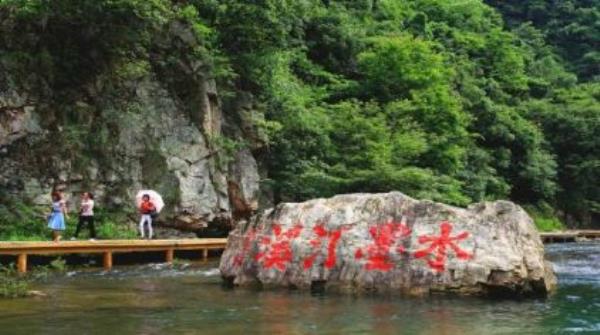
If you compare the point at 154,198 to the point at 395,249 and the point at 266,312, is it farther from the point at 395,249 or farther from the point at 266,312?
the point at 266,312

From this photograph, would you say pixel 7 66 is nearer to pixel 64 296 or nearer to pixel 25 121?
pixel 25 121

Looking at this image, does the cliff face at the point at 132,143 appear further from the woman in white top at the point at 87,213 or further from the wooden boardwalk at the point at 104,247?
the wooden boardwalk at the point at 104,247

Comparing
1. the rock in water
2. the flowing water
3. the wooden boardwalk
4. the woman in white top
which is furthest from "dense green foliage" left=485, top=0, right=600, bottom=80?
the rock in water

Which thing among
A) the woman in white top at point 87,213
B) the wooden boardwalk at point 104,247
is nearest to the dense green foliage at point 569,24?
the wooden boardwalk at point 104,247

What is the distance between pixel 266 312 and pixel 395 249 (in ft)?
10.7

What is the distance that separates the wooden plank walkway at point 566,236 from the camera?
36.9 metres

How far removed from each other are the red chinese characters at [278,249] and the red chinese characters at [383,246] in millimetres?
1367

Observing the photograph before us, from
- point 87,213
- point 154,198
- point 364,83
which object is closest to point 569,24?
point 364,83

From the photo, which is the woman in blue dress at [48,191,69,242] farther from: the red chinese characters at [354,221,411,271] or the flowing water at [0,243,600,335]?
the red chinese characters at [354,221,411,271]

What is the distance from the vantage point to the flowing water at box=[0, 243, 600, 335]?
31.7ft

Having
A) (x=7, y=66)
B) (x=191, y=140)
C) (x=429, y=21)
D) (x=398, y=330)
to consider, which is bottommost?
(x=398, y=330)

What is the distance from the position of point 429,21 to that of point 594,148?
1328cm

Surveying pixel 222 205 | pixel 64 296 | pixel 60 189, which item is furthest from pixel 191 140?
pixel 64 296

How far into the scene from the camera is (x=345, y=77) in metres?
36.3
